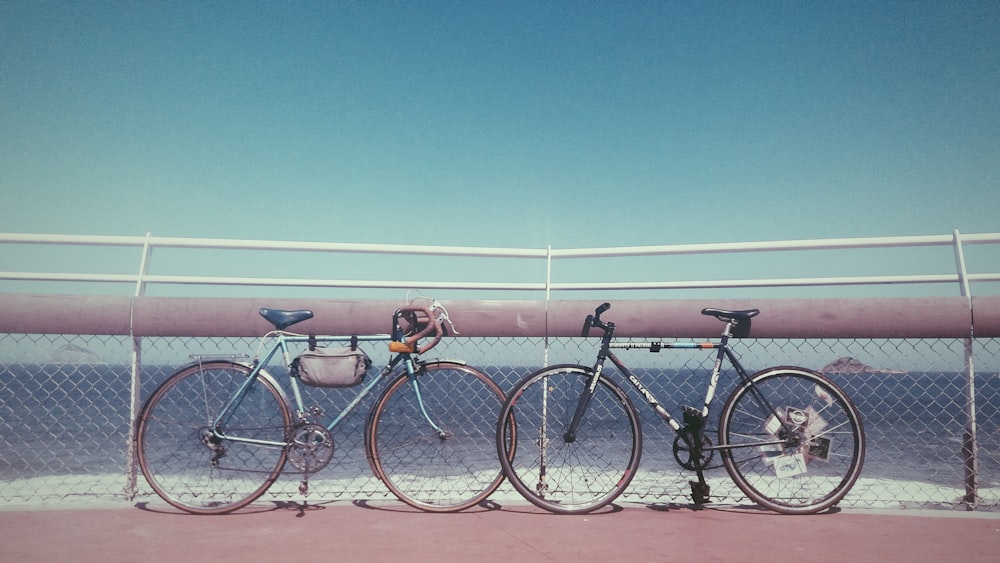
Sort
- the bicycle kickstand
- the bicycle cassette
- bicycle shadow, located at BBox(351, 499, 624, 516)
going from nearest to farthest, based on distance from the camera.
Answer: the bicycle cassette → bicycle shadow, located at BBox(351, 499, 624, 516) → the bicycle kickstand

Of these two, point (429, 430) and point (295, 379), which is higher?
point (295, 379)

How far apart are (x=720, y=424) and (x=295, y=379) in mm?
2398

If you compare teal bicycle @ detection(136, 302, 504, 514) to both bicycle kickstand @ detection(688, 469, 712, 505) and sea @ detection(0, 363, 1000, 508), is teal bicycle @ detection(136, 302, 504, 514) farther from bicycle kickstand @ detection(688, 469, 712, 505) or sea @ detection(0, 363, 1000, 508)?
bicycle kickstand @ detection(688, 469, 712, 505)

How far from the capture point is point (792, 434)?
3.18 meters

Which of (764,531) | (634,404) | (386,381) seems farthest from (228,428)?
(764,531)

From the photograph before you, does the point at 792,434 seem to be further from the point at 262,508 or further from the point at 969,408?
the point at 262,508

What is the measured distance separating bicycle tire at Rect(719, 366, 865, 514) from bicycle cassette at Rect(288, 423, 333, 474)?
2.20 m

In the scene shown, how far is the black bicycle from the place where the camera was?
312 centimetres

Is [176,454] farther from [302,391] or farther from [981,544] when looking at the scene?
[981,544]

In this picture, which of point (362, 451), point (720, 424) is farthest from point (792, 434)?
point (362, 451)

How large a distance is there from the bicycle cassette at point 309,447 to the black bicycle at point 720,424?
3.06 ft

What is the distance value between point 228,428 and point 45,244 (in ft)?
5.31

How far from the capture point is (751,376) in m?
3.20

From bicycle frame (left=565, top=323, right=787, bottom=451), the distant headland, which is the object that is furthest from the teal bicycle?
the distant headland
